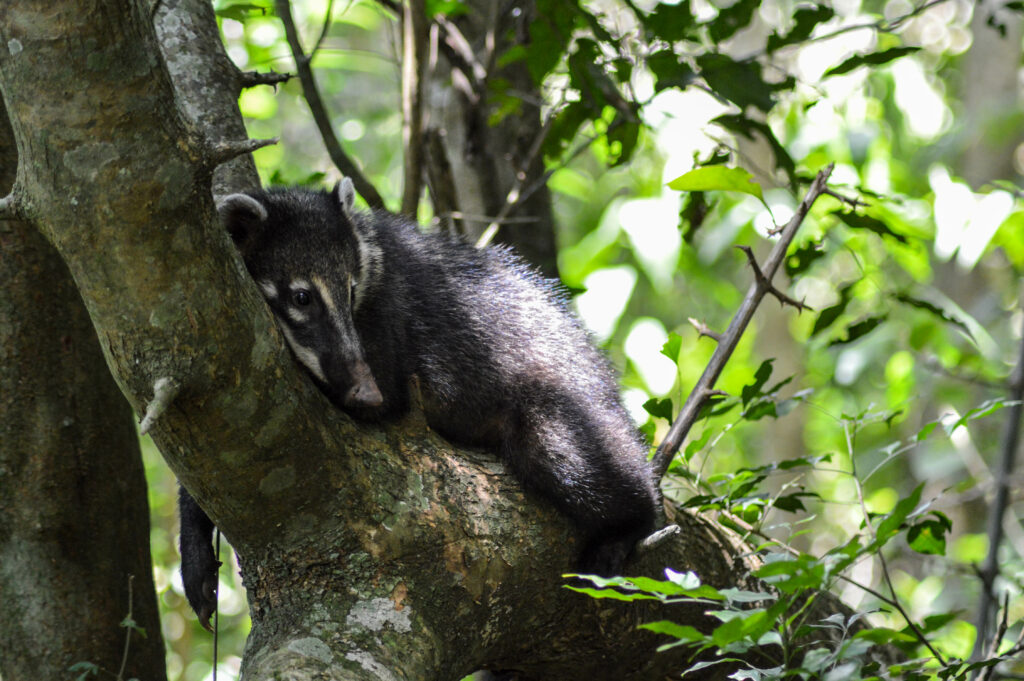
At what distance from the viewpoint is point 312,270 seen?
3463mm

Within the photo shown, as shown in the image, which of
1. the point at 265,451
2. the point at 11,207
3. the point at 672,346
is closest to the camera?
the point at 11,207

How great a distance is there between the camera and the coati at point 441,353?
10.6 ft

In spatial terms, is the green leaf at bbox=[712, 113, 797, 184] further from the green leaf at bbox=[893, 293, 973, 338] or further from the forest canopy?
the green leaf at bbox=[893, 293, 973, 338]

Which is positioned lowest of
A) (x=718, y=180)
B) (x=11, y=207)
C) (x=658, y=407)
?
(x=658, y=407)

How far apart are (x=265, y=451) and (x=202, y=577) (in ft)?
3.76

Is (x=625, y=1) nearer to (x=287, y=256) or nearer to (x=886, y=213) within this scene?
(x=886, y=213)

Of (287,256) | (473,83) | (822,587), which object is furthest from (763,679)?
(473,83)

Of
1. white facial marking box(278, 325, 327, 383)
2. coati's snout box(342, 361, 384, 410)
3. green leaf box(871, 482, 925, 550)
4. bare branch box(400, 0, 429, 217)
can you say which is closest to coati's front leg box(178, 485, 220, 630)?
white facial marking box(278, 325, 327, 383)

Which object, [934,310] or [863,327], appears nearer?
[934,310]

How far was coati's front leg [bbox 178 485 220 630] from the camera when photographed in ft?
10.7

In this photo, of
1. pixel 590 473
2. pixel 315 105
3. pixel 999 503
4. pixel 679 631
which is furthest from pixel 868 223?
pixel 315 105

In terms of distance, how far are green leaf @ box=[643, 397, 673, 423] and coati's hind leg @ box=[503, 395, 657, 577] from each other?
0.18m

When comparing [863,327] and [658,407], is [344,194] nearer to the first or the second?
[658,407]

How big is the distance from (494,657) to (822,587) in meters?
1.29
